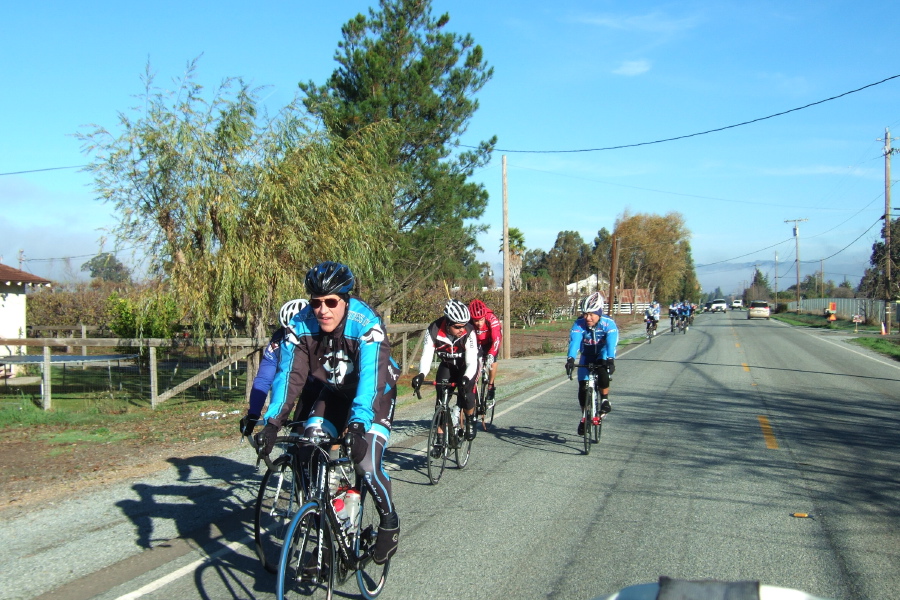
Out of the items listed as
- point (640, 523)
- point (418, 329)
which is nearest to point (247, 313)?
point (418, 329)

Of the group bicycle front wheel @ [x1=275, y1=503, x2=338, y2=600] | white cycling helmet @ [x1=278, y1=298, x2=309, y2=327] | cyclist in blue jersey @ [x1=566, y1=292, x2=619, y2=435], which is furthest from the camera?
cyclist in blue jersey @ [x1=566, y1=292, x2=619, y2=435]

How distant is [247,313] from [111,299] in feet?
42.9

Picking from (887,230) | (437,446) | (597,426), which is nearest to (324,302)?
(437,446)

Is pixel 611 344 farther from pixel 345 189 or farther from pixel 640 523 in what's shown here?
pixel 345 189

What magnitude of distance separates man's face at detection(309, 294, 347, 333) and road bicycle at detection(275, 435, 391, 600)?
661 mm

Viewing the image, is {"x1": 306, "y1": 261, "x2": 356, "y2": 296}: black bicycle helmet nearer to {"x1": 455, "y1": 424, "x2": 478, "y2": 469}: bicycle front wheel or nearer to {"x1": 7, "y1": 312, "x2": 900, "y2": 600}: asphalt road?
{"x1": 7, "y1": 312, "x2": 900, "y2": 600}: asphalt road

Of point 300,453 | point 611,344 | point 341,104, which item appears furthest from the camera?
point 341,104

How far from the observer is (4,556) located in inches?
201

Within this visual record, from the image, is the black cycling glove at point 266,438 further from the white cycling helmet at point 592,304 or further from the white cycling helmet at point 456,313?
the white cycling helmet at point 592,304

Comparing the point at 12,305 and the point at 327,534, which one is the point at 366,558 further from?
the point at 12,305

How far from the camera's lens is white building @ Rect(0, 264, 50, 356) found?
22770 mm

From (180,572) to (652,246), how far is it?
90.8 m

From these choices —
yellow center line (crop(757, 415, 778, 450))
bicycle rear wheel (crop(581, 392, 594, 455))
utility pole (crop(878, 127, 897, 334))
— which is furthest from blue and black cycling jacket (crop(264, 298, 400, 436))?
utility pole (crop(878, 127, 897, 334))

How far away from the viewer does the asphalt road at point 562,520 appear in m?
4.73
